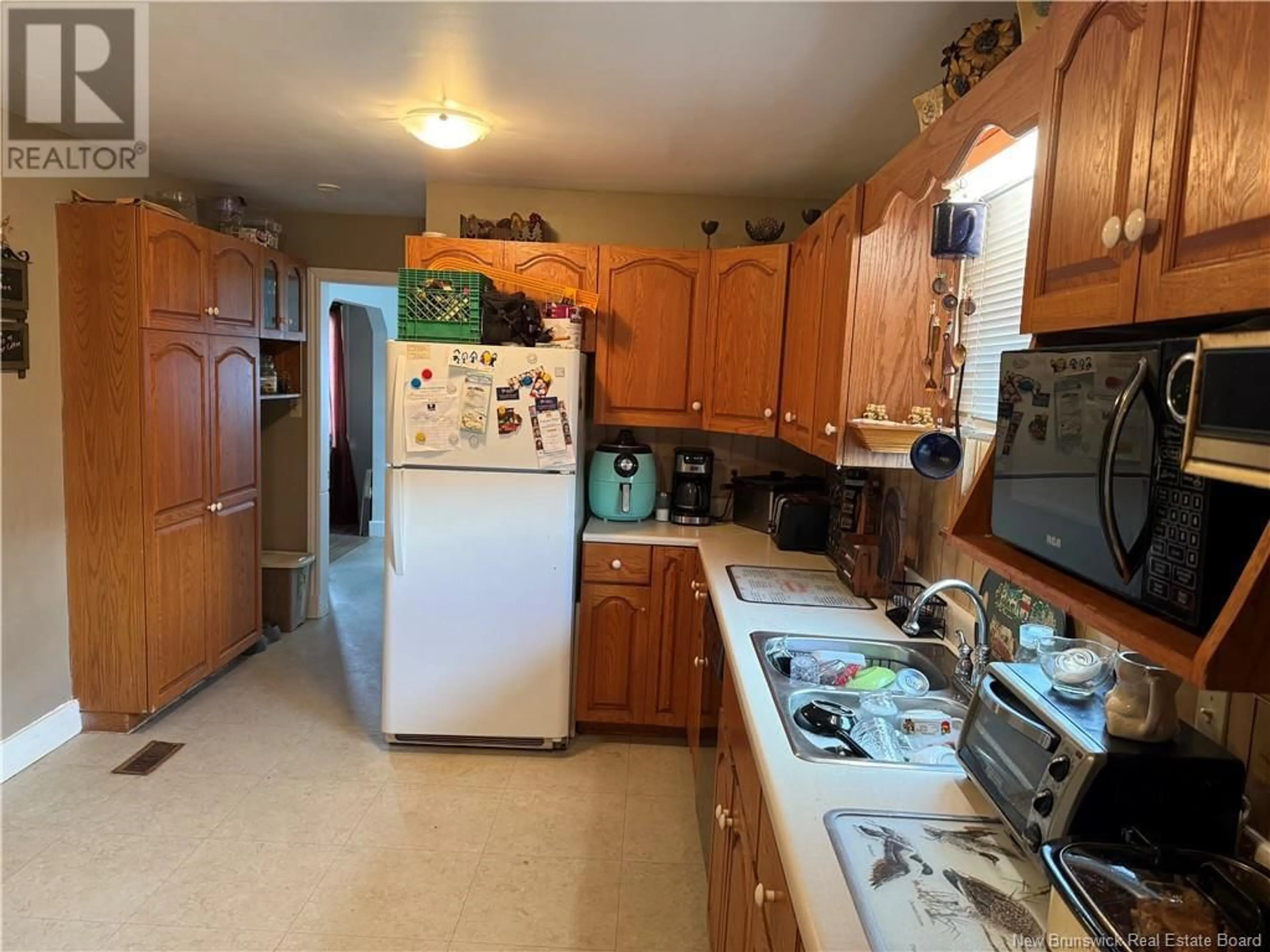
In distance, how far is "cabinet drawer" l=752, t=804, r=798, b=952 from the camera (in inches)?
44.3

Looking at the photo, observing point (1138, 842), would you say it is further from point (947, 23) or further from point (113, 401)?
point (113, 401)

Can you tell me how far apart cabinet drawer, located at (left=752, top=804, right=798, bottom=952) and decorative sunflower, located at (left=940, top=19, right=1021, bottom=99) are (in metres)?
1.44

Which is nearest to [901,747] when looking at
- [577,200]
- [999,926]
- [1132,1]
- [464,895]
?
[999,926]

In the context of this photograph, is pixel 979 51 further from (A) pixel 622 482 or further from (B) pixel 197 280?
(B) pixel 197 280

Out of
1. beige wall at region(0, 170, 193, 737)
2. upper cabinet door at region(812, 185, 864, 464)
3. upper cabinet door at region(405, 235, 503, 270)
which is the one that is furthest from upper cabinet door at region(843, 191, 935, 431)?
beige wall at region(0, 170, 193, 737)

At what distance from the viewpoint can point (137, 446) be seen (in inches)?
121

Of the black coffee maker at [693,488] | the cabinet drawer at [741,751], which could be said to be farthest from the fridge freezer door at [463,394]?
the cabinet drawer at [741,751]

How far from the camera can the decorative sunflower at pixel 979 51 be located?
5.04 ft

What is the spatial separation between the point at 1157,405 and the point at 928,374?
145 centimetres

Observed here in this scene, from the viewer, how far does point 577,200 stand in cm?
362

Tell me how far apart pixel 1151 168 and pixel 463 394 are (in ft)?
7.80

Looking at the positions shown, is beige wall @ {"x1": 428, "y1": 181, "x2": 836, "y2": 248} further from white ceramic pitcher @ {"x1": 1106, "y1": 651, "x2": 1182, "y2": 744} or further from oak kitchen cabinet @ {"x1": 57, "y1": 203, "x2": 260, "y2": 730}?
white ceramic pitcher @ {"x1": 1106, "y1": 651, "x2": 1182, "y2": 744}

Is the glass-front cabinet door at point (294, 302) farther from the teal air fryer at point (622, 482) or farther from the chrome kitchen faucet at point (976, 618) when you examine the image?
the chrome kitchen faucet at point (976, 618)

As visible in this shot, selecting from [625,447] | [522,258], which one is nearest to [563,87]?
[522,258]
